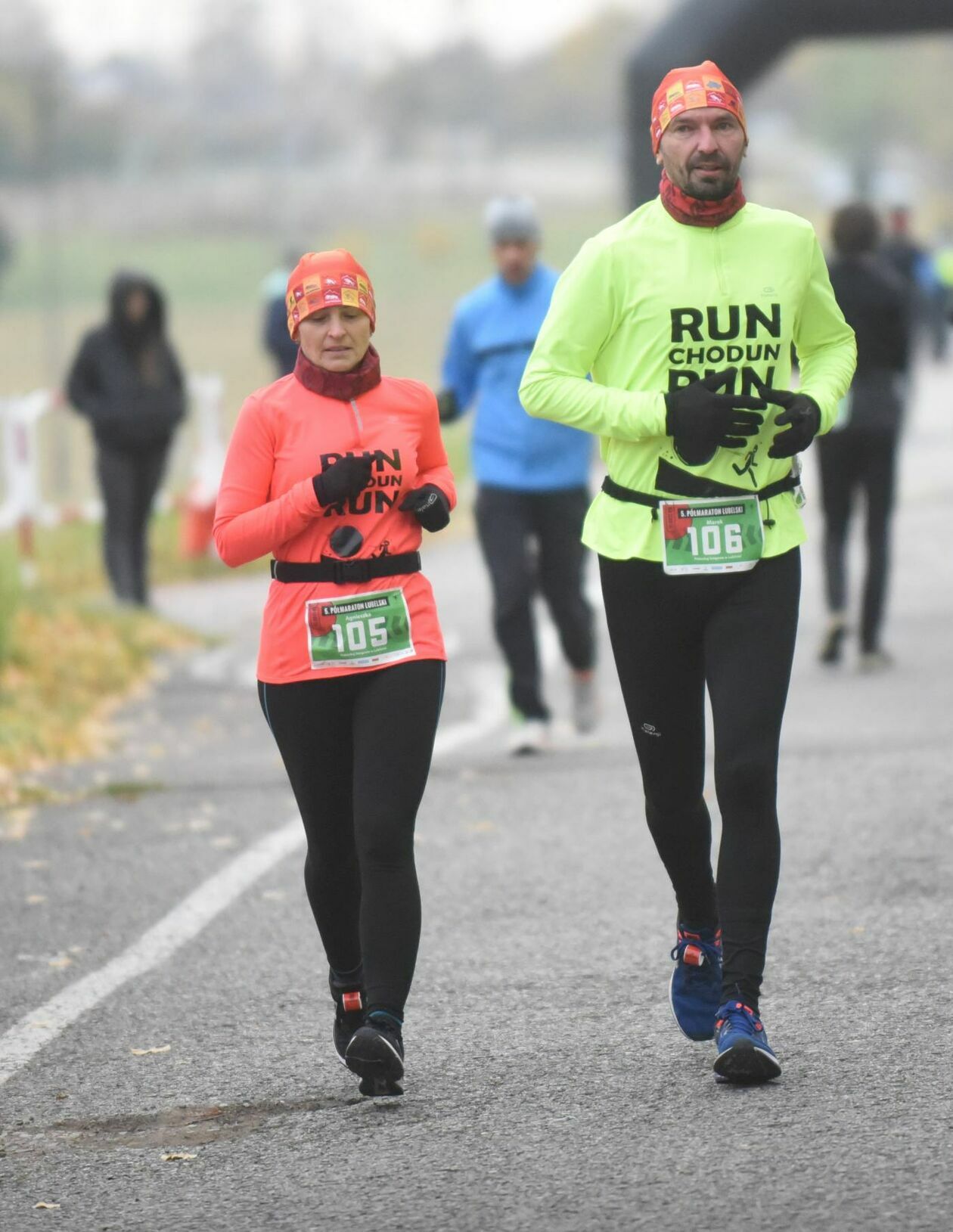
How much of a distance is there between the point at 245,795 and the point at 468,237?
2347 inches

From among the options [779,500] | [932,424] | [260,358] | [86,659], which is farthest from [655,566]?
[260,358]

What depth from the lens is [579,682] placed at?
9.66 meters

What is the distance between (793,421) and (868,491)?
6.60m

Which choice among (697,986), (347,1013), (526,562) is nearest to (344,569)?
(347,1013)

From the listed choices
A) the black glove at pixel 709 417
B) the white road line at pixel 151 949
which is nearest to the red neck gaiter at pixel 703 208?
the black glove at pixel 709 417

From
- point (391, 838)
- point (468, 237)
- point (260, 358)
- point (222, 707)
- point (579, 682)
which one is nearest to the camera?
point (391, 838)

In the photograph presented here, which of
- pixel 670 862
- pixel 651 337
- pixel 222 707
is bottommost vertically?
pixel 222 707

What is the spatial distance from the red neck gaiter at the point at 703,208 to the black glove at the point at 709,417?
32cm

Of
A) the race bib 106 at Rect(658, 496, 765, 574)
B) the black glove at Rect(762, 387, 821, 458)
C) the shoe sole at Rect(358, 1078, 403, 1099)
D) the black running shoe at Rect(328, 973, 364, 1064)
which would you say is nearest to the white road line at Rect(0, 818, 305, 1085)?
the black running shoe at Rect(328, 973, 364, 1064)

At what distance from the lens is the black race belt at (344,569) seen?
4.61 meters

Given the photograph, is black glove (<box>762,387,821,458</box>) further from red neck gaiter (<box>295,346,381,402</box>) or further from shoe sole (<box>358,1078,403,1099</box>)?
shoe sole (<box>358,1078,403,1099</box>)

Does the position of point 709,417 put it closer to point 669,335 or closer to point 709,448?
point 709,448

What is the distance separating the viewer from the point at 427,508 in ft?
15.2

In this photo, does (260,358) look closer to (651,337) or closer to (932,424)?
(932,424)
